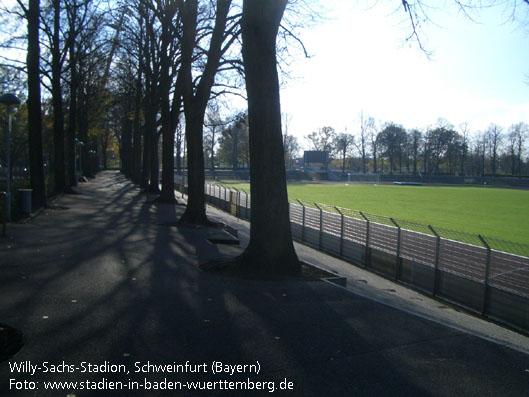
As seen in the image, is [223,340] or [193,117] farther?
[193,117]

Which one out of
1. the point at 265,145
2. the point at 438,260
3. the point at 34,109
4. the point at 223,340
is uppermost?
the point at 34,109

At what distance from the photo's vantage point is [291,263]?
33.0ft

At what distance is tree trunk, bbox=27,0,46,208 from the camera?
1958cm

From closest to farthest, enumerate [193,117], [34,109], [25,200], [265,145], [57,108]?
[265,145] < [25,200] < [193,117] < [34,109] < [57,108]

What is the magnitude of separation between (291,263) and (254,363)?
16.4 ft

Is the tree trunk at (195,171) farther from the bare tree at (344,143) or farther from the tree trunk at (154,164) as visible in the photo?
the bare tree at (344,143)

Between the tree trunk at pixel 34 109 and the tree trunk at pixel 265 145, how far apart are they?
1289 cm

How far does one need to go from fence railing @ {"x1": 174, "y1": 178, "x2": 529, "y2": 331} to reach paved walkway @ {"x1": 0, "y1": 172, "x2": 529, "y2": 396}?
336 cm

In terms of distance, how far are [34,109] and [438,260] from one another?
16.2m

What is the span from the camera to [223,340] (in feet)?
18.8

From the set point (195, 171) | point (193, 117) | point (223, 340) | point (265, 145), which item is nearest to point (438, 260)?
point (265, 145)

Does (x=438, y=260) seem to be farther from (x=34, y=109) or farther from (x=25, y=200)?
(x=34, y=109)

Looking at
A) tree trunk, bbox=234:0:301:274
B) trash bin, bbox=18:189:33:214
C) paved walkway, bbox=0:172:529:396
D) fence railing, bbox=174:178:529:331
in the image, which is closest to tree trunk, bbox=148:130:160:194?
trash bin, bbox=18:189:33:214

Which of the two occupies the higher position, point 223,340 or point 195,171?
point 195,171
